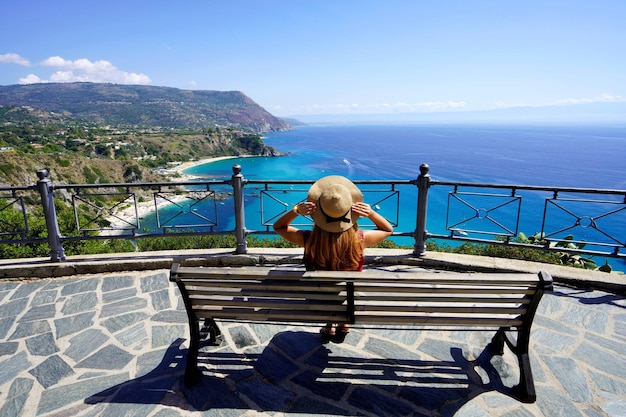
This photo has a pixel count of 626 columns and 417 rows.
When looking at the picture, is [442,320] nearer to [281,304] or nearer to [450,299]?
[450,299]

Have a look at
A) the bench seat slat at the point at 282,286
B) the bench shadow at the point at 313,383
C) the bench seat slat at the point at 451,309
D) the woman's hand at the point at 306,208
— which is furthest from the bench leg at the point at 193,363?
the bench seat slat at the point at 451,309

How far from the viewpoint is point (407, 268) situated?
480 cm

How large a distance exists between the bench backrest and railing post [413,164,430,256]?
2364mm

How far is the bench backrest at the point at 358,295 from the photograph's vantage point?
7.54 feet

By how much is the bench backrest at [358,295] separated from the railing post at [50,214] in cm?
334

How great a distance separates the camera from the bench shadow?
243cm

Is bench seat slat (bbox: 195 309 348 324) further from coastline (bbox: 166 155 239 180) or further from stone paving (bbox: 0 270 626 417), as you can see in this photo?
coastline (bbox: 166 155 239 180)

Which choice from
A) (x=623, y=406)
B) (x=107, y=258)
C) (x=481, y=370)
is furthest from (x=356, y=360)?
(x=107, y=258)

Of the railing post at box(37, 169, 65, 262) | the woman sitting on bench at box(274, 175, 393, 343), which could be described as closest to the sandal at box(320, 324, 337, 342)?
the woman sitting on bench at box(274, 175, 393, 343)

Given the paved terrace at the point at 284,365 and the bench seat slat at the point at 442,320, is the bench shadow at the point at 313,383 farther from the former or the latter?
the bench seat slat at the point at 442,320

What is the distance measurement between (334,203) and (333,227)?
21 centimetres

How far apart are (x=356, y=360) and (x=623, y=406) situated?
1.83m

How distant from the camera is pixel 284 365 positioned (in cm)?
285

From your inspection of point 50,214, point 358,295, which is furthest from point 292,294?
point 50,214
